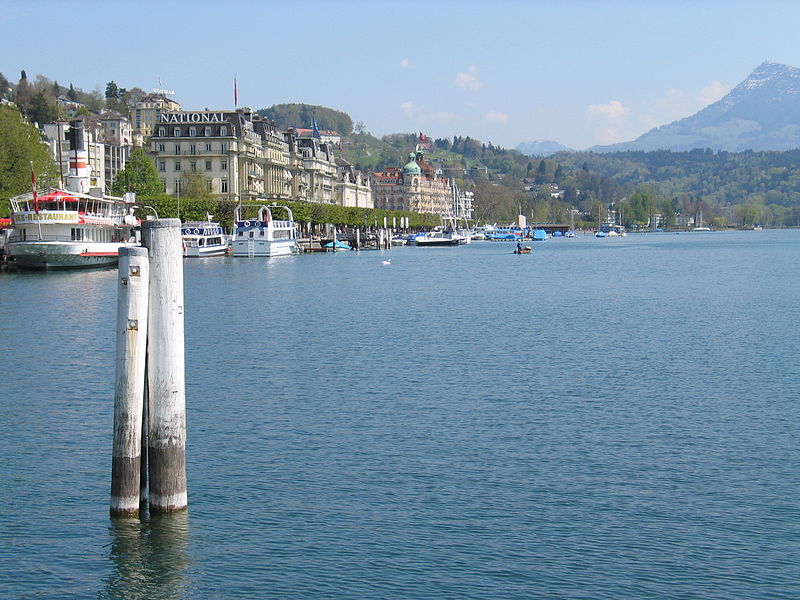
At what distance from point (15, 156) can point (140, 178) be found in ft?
159

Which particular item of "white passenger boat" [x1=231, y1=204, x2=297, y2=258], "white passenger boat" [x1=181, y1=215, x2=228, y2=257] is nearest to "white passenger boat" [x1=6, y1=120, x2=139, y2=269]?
"white passenger boat" [x1=181, y1=215, x2=228, y2=257]

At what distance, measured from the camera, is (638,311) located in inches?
2238

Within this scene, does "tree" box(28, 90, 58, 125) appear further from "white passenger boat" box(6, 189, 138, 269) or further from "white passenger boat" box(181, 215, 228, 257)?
"white passenger boat" box(6, 189, 138, 269)

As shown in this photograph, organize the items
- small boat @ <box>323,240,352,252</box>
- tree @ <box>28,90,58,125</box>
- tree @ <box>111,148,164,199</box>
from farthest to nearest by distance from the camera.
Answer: tree @ <box>28,90,58,125</box>, tree @ <box>111,148,164,199</box>, small boat @ <box>323,240,352,252</box>

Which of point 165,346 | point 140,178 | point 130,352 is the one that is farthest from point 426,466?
point 140,178

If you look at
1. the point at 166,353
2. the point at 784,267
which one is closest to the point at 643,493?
the point at 166,353

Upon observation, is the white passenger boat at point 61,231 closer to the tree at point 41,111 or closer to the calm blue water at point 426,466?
the calm blue water at point 426,466

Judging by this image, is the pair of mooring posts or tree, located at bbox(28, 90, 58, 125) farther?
tree, located at bbox(28, 90, 58, 125)

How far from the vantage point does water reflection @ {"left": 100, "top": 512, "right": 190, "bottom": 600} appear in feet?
53.8

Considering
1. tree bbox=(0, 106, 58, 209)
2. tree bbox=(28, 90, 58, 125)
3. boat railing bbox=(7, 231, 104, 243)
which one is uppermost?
tree bbox=(28, 90, 58, 125)

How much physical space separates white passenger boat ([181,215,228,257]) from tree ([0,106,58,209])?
1699 centimetres

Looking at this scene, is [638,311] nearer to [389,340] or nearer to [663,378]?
[389,340]

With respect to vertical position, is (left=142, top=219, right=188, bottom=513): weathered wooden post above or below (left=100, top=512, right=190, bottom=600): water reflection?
above

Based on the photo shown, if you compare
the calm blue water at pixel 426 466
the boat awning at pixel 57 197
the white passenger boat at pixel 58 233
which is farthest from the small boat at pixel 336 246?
the calm blue water at pixel 426 466
